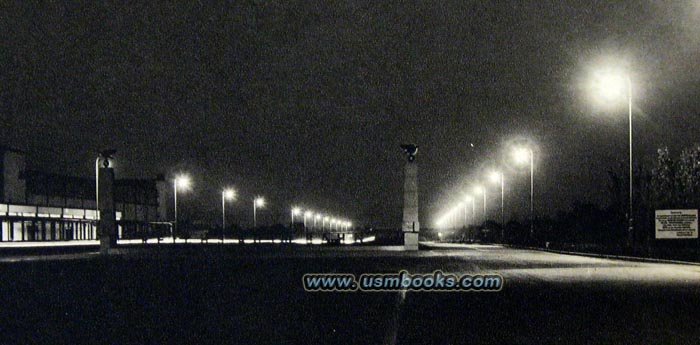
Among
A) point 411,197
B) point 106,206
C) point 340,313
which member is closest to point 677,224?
point 411,197

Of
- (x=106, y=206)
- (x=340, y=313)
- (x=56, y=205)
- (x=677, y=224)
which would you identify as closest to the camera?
(x=340, y=313)

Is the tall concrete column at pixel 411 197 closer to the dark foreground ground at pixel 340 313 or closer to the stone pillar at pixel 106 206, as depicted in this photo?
the stone pillar at pixel 106 206

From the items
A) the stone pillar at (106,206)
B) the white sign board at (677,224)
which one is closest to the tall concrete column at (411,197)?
the white sign board at (677,224)

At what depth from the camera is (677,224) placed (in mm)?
47438

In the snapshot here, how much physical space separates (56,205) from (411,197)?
204 feet

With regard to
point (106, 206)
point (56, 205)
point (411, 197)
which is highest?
point (411, 197)

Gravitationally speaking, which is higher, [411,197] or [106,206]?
[411,197]

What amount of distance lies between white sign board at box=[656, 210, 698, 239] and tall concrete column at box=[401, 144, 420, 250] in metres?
20.2

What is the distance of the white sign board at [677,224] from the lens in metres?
47.3

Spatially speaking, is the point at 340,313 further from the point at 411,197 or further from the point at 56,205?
the point at 56,205

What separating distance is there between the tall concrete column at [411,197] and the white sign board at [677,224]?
20194 mm

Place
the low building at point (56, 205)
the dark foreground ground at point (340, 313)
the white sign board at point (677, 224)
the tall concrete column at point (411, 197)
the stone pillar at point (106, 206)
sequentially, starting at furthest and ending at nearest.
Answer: the low building at point (56, 205) → the tall concrete column at point (411, 197) → the stone pillar at point (106, 206) → the white sign board at point (677, 224) → the dark foreground ground at point (340, 313)

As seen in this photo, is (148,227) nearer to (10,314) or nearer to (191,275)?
(191,275)

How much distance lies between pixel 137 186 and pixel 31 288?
114 meters
